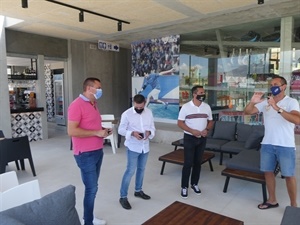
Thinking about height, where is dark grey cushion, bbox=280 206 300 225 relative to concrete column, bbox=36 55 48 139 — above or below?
below

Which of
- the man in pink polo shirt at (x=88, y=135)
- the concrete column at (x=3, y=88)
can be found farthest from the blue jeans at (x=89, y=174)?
the concrete column at (x=3, y=88)

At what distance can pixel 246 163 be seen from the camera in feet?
11.9

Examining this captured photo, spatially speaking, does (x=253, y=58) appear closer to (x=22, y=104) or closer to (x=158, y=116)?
(x=158, y=116)

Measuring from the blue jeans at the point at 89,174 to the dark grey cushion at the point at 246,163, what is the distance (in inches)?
81.9

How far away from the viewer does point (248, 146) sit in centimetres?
459

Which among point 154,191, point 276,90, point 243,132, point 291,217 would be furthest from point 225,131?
point 291,217

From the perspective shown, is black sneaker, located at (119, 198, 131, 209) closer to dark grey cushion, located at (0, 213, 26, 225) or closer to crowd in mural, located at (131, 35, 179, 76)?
dark grey cushion, located at (0, 213, 26, 225)

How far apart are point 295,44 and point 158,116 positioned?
4.38 metres

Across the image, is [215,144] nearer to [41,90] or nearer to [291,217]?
[291,217]

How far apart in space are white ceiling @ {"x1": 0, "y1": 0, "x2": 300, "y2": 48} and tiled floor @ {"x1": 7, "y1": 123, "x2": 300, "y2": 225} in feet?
10.3

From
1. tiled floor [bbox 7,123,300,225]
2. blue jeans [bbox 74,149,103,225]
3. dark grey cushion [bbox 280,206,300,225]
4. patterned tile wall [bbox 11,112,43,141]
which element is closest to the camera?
dark grey cushion [bbox 280,206,300,225]

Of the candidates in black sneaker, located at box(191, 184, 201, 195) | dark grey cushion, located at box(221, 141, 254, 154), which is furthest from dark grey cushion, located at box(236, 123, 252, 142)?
black sneaker, located at box(191, 184, 201, 195)

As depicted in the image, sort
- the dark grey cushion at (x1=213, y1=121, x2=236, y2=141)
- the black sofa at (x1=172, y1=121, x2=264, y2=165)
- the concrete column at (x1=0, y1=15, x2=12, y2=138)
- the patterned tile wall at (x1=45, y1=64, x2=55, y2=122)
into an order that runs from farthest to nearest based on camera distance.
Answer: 1. the patterned tile wall at (x1=45, y1=64, x2=55, y2=122)
2. the concrete column at (x1=0, y1=15, x2=12, y2=138)
3. the dark grey cushion at (x1=213, y1=121, x2=236, y2=141)
4. the black sofa at (x1=172, y1=121, x2=264, y2=165)

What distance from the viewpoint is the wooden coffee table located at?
2.06 m
